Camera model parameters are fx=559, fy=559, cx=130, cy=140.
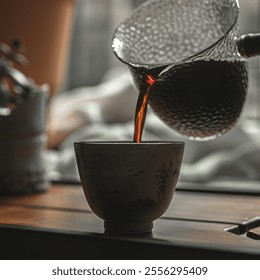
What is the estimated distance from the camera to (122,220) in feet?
2.12

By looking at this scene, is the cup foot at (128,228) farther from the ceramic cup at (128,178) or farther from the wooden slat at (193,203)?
the wooden slat at (193,203)

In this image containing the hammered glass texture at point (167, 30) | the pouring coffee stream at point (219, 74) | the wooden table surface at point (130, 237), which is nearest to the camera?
the wooden table surface at point (130, 237)

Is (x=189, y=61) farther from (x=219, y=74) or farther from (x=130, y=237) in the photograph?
(x=130, y=237)

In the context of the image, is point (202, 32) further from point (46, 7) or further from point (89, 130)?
point (89, 130)

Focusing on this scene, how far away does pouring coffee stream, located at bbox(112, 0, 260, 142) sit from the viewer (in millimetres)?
723

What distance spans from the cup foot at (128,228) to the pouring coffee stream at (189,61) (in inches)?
4.4

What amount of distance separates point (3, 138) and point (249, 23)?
7.13ft

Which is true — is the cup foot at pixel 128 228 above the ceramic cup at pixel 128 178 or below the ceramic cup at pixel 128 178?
below

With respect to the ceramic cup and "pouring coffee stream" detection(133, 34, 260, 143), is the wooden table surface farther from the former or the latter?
"pouring coffee stream" detection(133, 34, 260, 143)

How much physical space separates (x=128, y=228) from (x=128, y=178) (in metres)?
0.06

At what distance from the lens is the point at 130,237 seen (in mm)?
625

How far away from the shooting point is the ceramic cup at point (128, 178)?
0.63m

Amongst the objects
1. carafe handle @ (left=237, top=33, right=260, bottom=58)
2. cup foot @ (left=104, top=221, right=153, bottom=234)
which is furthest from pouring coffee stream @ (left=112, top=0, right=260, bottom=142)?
cup foot @ (left=104, top=221, right=153, bottom=234)

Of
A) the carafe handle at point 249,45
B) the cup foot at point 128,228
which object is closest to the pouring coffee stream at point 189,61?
the carafe handle at point 249,45
